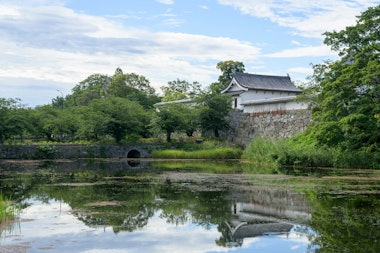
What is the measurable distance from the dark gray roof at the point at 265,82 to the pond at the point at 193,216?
2552 cm

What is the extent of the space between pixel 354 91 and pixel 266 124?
12726mm

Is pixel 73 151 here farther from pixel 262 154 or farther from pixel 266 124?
pixel 266 124

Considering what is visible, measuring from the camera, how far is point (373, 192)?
14.4 metres

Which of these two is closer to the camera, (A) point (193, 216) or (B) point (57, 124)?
(A) point (193, 216)

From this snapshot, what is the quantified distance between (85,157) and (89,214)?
79.0 ft

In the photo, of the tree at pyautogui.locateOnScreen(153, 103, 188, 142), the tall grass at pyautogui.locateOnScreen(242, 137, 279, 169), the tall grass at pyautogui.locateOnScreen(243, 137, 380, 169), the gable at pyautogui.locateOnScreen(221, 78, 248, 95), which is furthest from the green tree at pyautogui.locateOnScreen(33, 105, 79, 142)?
the tall grass at pyautogui.locateOnScreen(243, 137, 380, 169)

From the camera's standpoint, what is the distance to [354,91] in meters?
23.1

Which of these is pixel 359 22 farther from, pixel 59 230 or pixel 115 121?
pixel 59 230

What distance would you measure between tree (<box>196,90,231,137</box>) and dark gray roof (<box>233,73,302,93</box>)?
A: 16.7 feet

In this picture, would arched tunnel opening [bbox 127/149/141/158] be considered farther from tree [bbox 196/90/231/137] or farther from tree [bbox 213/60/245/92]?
tree [bbox 213/60/245/92]

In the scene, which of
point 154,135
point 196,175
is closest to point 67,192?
point 196,175

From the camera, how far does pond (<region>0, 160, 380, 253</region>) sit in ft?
26.9

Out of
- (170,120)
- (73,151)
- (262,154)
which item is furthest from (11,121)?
(262,154)

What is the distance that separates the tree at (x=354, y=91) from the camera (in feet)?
72.4
